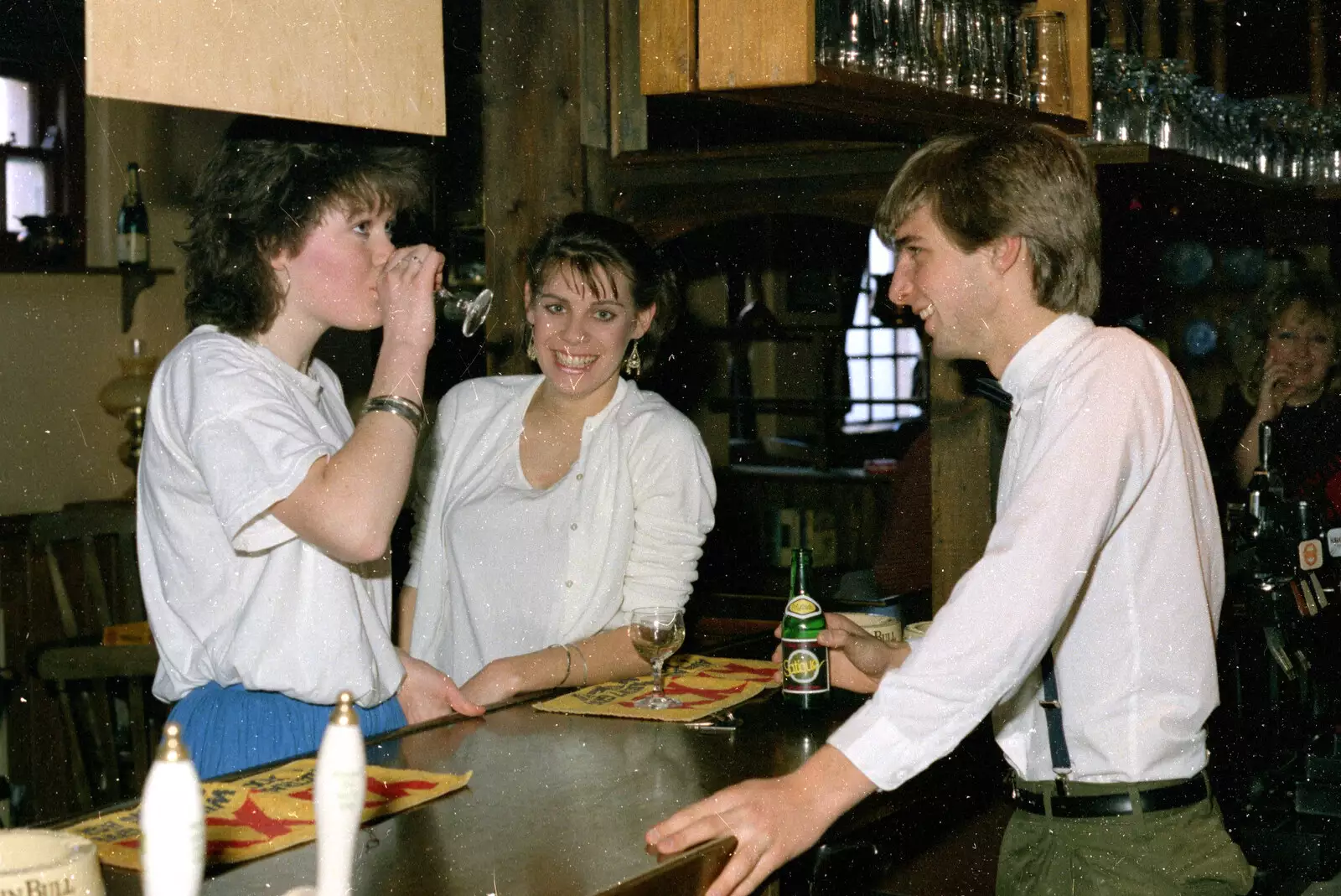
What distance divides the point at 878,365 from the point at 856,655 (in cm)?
713

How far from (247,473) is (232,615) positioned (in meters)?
0.23

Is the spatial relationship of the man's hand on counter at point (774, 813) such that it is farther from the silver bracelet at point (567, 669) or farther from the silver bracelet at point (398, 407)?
the silver bracelet at point (567, 669)

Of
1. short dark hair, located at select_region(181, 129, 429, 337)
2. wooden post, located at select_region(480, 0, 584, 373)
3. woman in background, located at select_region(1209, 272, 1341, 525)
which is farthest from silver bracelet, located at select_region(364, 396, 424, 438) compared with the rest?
woman in background, located at select_region(1209, 272, 1341, 525)

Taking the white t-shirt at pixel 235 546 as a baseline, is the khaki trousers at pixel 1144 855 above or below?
below

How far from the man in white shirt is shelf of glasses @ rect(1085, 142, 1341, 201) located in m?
1.54

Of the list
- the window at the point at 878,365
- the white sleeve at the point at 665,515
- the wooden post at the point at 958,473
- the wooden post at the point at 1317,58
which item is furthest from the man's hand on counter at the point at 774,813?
the window at the point at 878,365

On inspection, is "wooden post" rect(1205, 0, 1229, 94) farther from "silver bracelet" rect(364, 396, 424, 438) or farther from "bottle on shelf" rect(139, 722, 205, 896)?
"bottle on shelf" rect(139, 722, 205, 896)

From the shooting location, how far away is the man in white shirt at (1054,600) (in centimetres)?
158

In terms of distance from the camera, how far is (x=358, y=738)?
3.74ft

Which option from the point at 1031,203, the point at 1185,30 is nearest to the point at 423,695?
the point at 1031,203

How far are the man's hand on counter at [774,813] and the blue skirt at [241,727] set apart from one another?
0.73 m

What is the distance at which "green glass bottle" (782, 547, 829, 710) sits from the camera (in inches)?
91.8

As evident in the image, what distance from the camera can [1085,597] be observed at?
1.72 metres

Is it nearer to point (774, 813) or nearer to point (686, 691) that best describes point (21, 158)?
point (686, 691)
